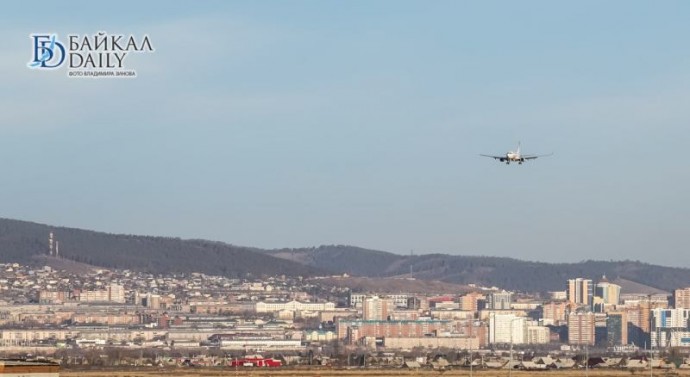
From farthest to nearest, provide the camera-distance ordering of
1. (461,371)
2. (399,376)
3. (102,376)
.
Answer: (461,371) → (399,376) → (102,376)

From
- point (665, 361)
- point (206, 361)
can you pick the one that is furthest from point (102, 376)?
point (665, 361)

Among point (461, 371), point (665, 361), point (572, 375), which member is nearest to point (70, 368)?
point (461, 371)

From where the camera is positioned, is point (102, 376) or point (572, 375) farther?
point (572, 375)

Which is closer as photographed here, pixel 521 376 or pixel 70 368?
pixel 521 376

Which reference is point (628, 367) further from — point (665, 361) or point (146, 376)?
point (146, 376)

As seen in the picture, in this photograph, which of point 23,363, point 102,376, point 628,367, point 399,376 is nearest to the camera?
point 23,363

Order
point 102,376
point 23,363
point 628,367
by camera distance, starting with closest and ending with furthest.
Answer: point 23,363, point 102,376, point 628,367

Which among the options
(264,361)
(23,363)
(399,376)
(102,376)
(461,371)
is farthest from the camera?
(264,361)

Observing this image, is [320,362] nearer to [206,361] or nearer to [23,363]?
[206,361]
